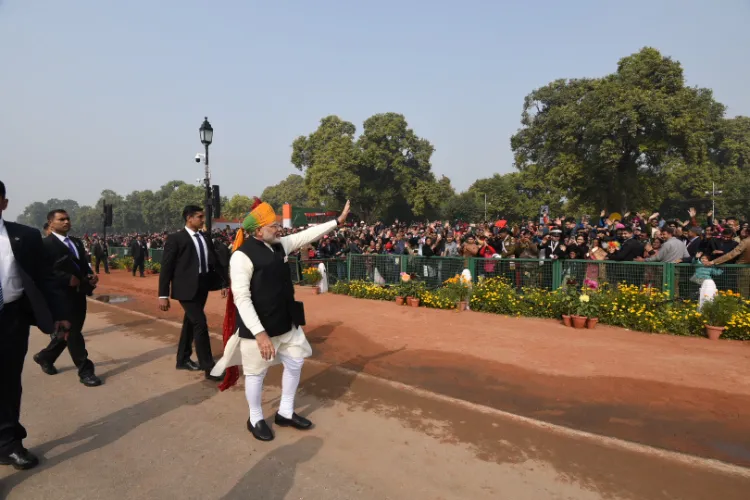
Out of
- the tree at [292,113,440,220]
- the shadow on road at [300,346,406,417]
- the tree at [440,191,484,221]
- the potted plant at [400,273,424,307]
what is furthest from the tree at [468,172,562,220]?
the shadow on road at [300,346,406,417]

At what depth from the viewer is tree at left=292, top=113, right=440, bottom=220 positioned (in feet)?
140

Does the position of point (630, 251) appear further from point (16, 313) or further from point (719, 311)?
point (16, 313)

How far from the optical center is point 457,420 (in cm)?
402

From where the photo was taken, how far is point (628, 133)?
21.5 meters

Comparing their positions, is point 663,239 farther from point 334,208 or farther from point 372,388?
point 334,208

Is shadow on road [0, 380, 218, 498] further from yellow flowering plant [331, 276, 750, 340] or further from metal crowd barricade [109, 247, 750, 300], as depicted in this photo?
yellow flowering plant [331, 276, 750, 340]

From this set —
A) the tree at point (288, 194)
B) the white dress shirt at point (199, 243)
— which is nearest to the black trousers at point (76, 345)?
the white dress shirt at point (199, 243)

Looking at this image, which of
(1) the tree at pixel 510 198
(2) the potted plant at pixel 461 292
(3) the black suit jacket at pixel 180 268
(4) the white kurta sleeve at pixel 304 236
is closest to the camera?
(4) the white kurta sleeve at pixel 304 236

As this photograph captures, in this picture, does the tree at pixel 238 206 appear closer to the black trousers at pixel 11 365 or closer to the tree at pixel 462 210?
the tree at pixel 462 210

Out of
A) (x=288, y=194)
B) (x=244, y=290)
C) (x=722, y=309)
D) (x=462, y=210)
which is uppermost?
(x=288, y=194)

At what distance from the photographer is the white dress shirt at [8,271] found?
3.11 m

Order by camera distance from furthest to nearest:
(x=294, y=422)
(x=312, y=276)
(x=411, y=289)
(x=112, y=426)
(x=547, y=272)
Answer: (x=312, y=276)
(x=411, y=289)
(x=547, y=272)
(x=112, y=426)
(x=294, y=422)

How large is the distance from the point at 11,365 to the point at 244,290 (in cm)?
172

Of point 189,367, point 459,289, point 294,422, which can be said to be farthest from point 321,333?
point 294,422
